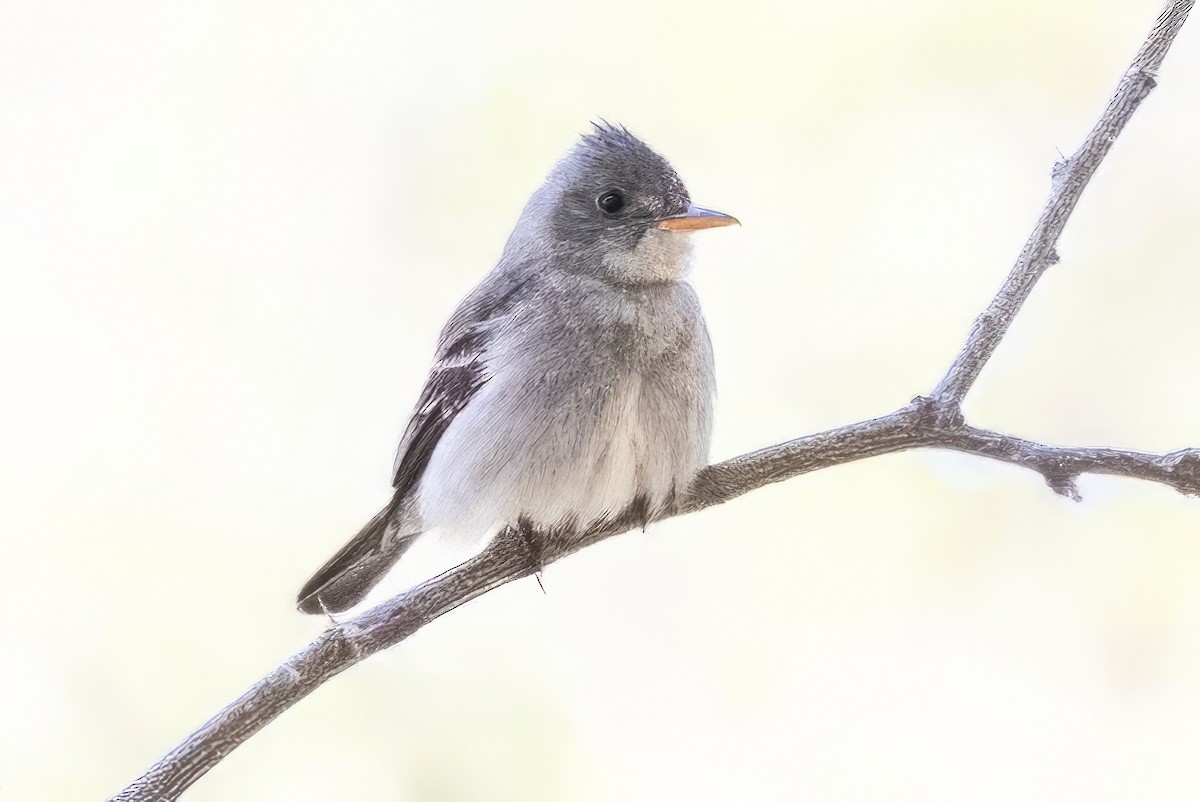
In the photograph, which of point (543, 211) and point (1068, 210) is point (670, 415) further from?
point (1068, 210)

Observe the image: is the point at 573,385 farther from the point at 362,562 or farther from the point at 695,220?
the point at 362,562

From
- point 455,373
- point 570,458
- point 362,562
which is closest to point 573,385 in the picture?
point 570,458

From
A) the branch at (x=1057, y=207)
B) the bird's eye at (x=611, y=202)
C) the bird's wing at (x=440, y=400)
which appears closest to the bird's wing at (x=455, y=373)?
the bird's wing at (x=440, y=400)

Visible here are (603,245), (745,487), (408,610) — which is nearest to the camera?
(408,610)

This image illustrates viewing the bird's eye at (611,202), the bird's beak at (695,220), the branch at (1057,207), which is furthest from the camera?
the bird's eye at (611,202)

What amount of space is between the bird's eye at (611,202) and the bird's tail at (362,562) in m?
0.55

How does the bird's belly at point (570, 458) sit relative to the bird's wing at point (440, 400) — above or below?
below

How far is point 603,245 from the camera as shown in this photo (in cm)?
176

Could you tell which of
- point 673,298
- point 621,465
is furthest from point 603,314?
point 621,465

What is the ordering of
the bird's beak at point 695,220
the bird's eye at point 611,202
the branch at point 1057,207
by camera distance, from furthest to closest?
the bird's eye at point 611,202 → the bird's beak at point 695,220 → the branch at point 1057,207

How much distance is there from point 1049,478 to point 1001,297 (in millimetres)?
247

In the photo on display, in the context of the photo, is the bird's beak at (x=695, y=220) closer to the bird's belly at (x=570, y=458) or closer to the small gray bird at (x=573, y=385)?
the small gray bird at (x=573, y=385)

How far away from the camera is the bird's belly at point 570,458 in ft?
5.36

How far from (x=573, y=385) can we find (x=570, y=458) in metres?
0.10
